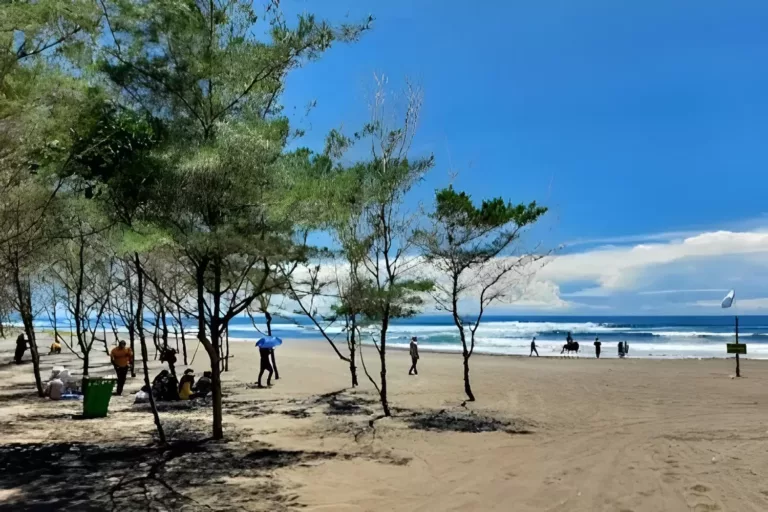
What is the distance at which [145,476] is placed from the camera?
22.3 ft

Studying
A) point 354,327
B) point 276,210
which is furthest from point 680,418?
point 276,210

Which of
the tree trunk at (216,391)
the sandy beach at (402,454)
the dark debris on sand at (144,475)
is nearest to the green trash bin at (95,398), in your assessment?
the sandy beach at (402,454)

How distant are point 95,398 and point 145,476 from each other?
189 inches

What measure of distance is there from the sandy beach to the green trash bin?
414 millimetres

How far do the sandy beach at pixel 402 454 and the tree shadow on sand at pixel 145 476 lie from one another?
3 centimetres

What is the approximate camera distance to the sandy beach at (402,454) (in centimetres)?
603

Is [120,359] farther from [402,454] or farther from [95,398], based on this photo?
[402,454]

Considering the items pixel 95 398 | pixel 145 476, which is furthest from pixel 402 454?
pixel 95 398

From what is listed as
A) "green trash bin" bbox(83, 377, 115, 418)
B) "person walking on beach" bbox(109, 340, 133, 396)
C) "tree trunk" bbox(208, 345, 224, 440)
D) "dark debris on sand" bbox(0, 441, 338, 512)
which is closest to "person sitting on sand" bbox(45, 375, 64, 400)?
"person walking on beach" bbox(109, 340, 133, 396)

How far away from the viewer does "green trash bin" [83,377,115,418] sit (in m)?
10.8

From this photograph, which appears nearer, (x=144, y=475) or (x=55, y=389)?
(x=144, y=475)

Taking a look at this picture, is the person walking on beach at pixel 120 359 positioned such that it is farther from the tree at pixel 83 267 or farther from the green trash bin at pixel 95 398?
the green trash bin at pixel 95 398

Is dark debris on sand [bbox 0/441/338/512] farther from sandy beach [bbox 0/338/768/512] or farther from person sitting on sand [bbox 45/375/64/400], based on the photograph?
person sitting on sand [bbox 45/375/64/400]

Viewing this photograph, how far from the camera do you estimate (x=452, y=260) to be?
1302cm
